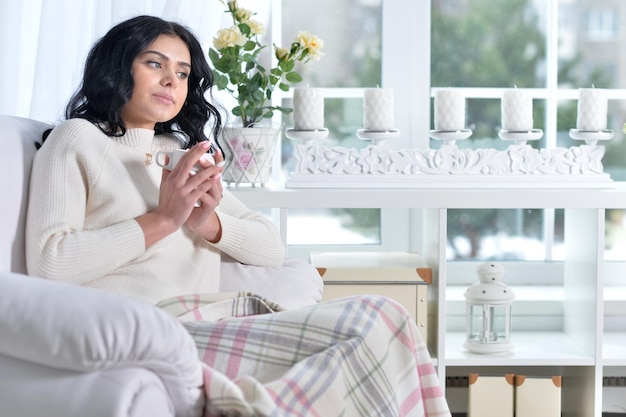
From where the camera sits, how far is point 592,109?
245 centimetres

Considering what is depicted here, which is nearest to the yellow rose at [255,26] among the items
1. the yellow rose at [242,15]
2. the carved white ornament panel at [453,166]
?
the yellow rose at [242,15]

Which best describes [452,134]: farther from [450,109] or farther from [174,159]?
→ [174,159]

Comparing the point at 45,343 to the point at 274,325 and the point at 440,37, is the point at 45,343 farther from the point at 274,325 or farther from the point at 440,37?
the point at 440,37

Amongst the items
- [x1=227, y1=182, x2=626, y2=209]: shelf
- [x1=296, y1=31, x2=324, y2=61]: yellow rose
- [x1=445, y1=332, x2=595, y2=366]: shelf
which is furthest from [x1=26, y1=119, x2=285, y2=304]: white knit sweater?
[x1=445, y1=332, x2=595, y2=366]: shelf

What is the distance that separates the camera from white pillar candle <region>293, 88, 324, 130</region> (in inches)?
97.6

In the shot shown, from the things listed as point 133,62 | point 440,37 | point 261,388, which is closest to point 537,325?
point 440,37

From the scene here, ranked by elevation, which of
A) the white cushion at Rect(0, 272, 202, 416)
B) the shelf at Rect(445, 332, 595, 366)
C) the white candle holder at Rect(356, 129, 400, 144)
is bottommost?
the shelf at Rect(445, 332, 595, 366)

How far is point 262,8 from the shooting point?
2625 millimetres

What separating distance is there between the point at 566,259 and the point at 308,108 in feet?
2.84

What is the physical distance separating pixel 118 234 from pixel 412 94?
1.41 m

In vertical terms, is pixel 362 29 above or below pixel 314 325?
above

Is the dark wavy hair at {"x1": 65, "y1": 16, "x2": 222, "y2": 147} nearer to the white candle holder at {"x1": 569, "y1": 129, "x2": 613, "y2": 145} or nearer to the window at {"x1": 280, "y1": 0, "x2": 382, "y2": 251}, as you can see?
the window at {"x1": 280, "y1": 0, "x2": 382, "y2": 251}

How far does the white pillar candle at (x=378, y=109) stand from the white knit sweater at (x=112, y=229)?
2.16 feet

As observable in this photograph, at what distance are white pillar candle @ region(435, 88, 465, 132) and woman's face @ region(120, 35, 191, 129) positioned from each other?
82 cm
